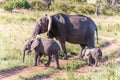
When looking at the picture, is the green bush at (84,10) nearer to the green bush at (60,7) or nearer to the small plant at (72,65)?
the green bush at (60,7)

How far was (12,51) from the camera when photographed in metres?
12.5

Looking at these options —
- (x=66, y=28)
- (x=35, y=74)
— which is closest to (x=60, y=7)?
(x=66, y=28)

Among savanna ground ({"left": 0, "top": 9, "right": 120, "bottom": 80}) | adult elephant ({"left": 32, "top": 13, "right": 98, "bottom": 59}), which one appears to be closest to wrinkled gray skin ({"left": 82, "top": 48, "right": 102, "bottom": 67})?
savanna ground ({"left": 0, "top": 9, "right": 120, "bottom": 80})

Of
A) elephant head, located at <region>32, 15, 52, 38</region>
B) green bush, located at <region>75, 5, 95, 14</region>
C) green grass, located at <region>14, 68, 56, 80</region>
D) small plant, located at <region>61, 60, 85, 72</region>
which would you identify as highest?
elephant head, located at <region>32, 15, 52, 38</region>

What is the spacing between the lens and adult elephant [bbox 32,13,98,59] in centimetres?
1229

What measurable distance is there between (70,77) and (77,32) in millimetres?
4117

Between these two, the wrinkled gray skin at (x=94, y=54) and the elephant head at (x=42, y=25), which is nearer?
the wrinkled gray skin at (x=94, y=54)

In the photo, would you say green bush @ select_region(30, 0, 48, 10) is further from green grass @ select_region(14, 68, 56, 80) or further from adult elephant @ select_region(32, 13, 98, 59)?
green grass @ select_region(14, 68, 56, 80)

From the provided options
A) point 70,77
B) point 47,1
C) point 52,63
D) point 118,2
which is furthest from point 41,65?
point 118,2

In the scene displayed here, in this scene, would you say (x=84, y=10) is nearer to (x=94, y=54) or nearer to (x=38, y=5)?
(x=38, y=5)

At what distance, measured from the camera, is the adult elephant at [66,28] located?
12.3 meters

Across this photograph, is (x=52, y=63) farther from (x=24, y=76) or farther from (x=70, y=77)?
(x=70, y=77)

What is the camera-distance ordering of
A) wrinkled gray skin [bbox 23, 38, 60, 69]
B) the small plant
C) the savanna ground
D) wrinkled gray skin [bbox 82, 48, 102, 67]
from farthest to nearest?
wrinkled gray skin [bbox 82, 48, 102, 67] < the small plant < wrinkled gray skin [bbox 23, 38, 60, 69] < the savanna ground

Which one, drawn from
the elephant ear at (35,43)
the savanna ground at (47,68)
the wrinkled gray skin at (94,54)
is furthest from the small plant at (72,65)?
the elephant ear at (35,43)
